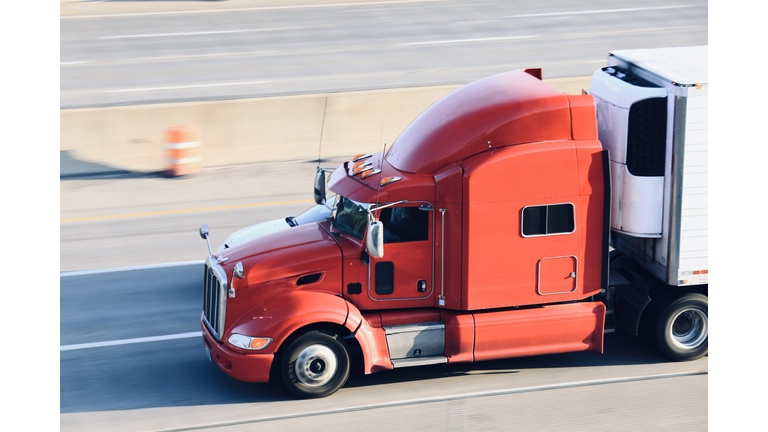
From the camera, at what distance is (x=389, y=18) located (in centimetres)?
2988

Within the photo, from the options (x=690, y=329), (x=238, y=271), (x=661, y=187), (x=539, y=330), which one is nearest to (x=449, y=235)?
(x=539, y=330)

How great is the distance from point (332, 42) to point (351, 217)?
745 inches

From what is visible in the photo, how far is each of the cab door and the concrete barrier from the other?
8496 mm

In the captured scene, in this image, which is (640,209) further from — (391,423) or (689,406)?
(391,423)

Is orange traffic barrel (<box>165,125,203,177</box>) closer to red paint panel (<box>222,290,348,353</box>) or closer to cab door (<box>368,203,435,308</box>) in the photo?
red paint panel (<box>222,290,348,353</box>)

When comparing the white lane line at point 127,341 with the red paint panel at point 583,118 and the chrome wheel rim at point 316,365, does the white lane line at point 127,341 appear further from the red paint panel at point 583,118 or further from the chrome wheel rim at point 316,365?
the red paint panel at point 583,118

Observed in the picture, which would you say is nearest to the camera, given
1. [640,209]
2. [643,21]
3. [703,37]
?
[640,209]

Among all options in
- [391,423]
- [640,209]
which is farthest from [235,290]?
[640,209]

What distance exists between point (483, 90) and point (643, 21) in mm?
22678

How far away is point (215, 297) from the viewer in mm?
9094

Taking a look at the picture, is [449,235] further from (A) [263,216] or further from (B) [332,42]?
(B) [332,42]

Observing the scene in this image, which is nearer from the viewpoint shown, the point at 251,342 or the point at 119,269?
the point at 251,342

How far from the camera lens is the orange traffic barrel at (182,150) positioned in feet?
53.8

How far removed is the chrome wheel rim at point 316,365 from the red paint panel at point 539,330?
1.64m
